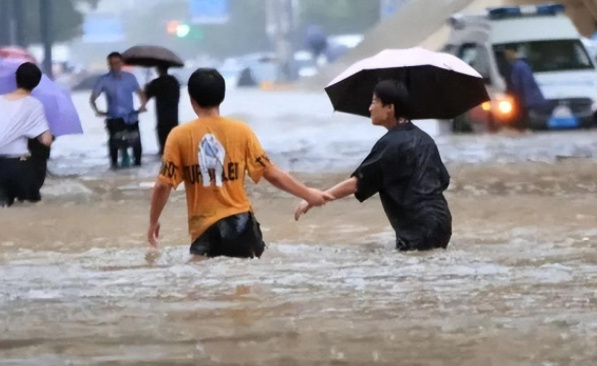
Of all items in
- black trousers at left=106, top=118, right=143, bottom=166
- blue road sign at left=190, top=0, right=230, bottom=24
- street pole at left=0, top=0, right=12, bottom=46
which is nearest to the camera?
black trousers at left=106, top=118, right=143, bottom=166

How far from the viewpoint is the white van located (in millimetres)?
23484

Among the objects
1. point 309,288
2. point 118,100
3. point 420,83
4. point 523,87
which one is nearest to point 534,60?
point 523,87

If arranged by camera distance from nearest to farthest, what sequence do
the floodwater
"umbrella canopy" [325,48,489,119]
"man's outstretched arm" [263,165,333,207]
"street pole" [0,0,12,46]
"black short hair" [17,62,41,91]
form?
the floodwater, "man's outstretched arm" [263,165,333,207], "umbrella canopy" [325,48,489,119], "black short hair" [17,62,41,91], "street pole" [0,0,12,46]

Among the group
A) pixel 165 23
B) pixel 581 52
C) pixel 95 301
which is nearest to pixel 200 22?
pixel 165 23

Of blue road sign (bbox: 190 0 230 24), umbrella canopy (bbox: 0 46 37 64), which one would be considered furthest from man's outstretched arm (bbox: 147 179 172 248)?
blue road sign (bbox: 190 0 230 24)

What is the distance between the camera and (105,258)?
9914mm

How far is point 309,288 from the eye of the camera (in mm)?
8258

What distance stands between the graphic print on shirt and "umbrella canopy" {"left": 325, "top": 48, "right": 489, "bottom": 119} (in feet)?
8.41

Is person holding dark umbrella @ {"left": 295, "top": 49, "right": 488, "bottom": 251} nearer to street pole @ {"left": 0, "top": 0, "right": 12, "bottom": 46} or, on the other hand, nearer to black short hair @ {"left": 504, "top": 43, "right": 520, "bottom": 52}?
black short hair @ {"left": 504, "top": 43, "right": 520, "bottom": 52}

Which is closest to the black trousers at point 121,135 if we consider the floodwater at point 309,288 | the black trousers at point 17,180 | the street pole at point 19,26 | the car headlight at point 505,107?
the floodwater at point 309,288

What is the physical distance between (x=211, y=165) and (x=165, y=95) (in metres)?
11.3

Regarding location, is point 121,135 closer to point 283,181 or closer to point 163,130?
point 163,130

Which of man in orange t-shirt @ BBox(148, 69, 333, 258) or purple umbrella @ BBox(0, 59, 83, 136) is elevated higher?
man in orange t-shirt @ BBox(148, 69, 333, 258)

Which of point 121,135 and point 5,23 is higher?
point 121,135
